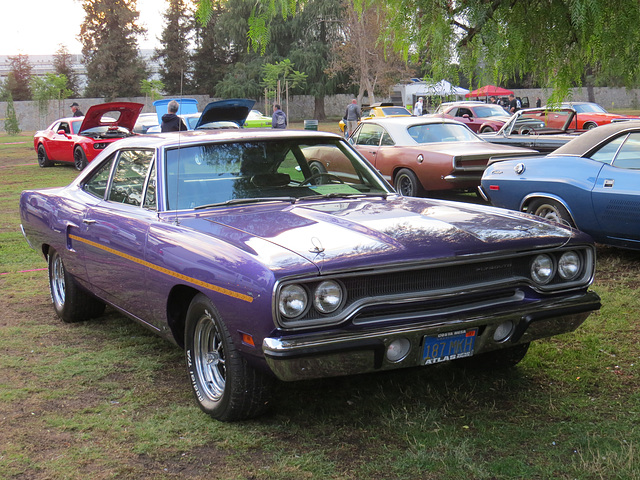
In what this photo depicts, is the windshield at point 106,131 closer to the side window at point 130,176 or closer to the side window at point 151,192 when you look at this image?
the side window at point 130,176

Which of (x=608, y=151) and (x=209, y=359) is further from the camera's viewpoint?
(x=608, y=151)

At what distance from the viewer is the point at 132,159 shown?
507cm

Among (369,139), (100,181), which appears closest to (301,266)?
(100,181)

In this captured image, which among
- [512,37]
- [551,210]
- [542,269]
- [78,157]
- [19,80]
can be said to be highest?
[512,37]

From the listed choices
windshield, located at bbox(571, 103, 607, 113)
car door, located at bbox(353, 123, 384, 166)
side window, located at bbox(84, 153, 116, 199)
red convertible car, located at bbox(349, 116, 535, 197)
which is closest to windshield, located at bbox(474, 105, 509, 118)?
windshield, located at bbox(571, 103, 607, 113)

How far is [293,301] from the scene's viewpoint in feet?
10.8

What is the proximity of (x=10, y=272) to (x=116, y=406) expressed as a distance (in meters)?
4.23

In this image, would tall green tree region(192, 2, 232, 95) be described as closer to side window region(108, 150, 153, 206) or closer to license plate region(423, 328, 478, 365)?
side window region(108, 150, 153, 206)

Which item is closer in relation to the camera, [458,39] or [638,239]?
[458,39]

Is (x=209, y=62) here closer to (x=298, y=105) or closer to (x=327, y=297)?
(x=298, y=105)

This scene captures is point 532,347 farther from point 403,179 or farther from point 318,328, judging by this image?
point 403,179

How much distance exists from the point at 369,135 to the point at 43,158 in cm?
1183

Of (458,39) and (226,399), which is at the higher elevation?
(458,39)

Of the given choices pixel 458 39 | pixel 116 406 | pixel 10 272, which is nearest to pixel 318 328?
pixel 116 406
